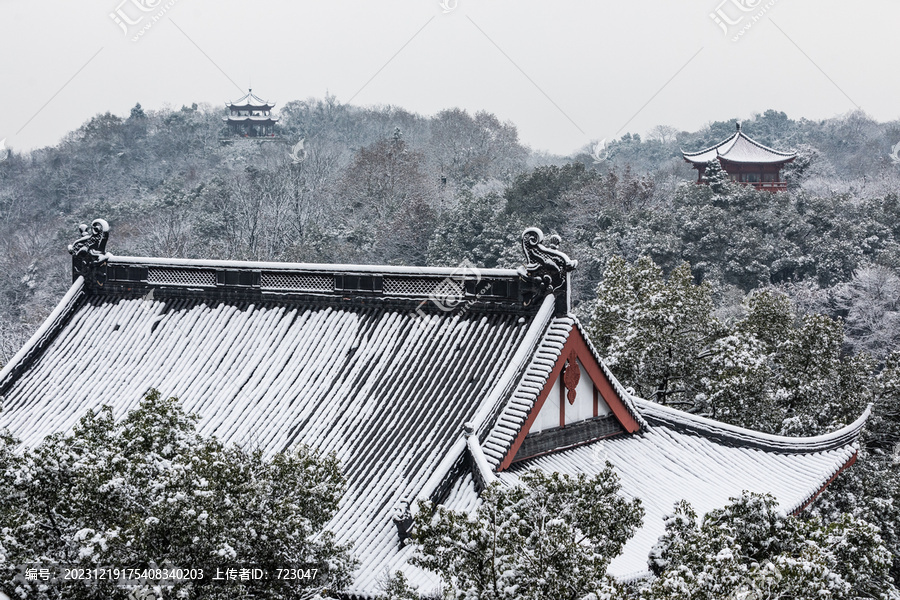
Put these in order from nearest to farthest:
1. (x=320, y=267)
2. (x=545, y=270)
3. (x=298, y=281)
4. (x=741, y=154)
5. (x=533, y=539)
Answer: (x=533, y=539) → (x=545, y=270) → (x=320, y=267) → (x=298, y=281) → (x=741, y=154)

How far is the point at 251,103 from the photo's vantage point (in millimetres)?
95938

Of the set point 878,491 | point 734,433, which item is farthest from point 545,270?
point 878,491

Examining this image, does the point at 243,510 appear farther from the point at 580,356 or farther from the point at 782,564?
the point at 580,356

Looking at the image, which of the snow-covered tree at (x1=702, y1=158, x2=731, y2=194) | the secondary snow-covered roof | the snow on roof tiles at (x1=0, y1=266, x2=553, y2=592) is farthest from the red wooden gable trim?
the snow-covered tree at (x1=702, y1=158, x2=731, y2=194)

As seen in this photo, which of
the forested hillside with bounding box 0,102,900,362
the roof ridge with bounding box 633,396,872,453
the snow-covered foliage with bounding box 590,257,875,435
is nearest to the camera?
the roof ridge with bounding box 633,396,872,453

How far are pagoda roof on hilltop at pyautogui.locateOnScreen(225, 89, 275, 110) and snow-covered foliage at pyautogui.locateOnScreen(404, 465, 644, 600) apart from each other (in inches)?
3651

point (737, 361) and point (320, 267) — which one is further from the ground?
point (737, 361)

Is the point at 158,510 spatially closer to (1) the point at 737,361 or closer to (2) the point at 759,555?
(2) the point at 759,555

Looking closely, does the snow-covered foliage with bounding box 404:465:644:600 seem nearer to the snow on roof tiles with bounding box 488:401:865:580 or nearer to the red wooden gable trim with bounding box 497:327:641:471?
the snow on roof tiles with bounding box 488:401:865:580

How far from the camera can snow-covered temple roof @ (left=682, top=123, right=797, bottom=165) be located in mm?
61938

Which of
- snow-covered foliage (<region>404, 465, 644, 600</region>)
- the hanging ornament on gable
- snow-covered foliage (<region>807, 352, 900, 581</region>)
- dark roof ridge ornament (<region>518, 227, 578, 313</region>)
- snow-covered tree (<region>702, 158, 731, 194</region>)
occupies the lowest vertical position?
snow-covered foliage (<region>404, 465, 644, 600</region>)

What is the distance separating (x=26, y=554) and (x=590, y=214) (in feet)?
159

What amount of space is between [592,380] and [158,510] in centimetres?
691

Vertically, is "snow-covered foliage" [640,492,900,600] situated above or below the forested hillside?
below
